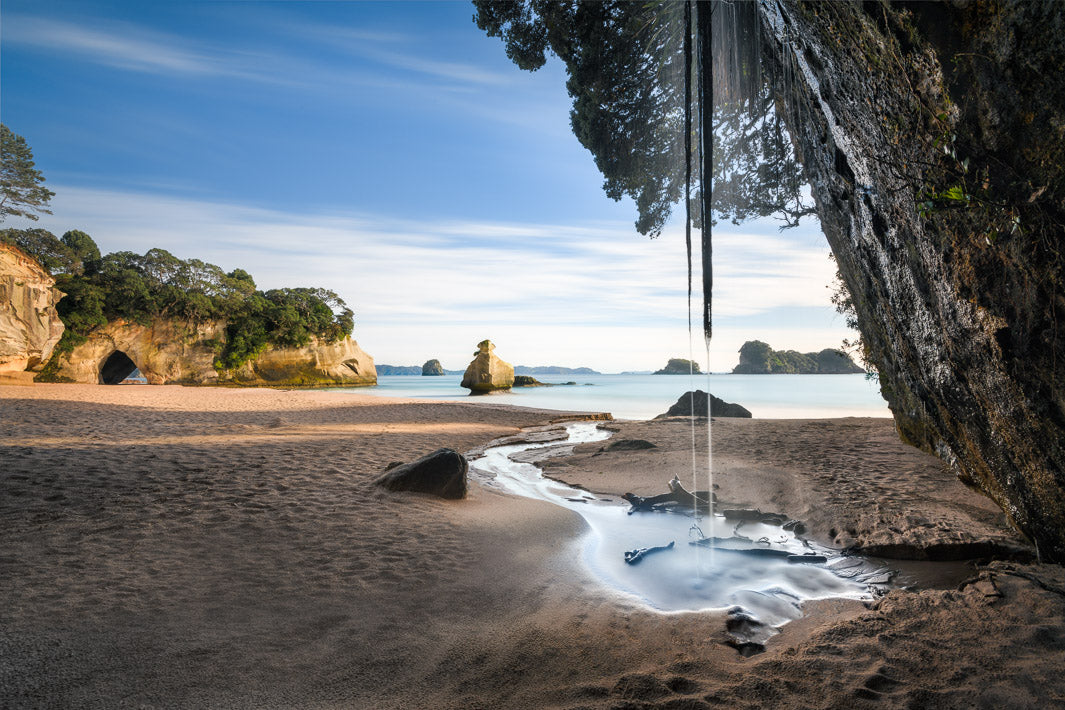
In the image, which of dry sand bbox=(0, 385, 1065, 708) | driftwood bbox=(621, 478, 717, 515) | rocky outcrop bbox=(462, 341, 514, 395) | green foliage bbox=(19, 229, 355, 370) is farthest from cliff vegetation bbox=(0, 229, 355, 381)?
driftwood bbox=(621, 478, 717, 515)

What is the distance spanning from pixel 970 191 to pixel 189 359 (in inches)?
1871

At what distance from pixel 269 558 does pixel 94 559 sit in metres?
1.40

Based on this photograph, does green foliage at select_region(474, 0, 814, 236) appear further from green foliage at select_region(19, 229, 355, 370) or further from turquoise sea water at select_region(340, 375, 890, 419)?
green foliage at select_region(19, 229, 355, 370)

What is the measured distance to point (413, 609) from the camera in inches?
136

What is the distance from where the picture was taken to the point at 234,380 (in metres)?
40.9

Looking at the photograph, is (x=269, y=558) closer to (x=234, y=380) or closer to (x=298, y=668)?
(x=298, y=668)

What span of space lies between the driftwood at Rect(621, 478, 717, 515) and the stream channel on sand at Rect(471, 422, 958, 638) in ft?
0.53

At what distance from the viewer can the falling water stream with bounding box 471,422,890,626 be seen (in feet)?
12.3

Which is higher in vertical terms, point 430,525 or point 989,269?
point 989,269

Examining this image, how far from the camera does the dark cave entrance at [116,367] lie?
37.2m

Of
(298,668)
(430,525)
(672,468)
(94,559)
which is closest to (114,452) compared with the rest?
(94,559)

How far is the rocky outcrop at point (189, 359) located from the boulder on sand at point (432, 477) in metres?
38.6

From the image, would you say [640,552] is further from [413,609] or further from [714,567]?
[413,609]

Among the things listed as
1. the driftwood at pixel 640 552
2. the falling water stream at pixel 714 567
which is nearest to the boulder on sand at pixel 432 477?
the falling water stream at pixel 714 567
